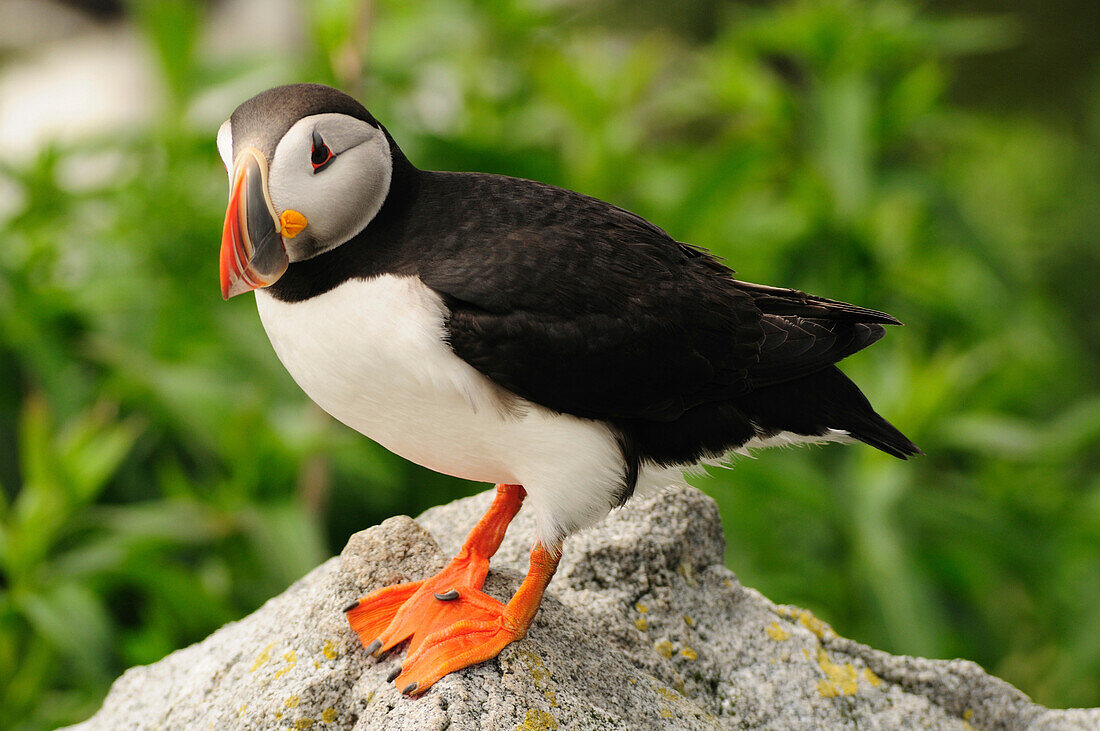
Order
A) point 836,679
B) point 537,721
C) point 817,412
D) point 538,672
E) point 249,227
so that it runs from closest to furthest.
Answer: point 249,227
point 537,721
point 538,672
point 817,412
point 836,679

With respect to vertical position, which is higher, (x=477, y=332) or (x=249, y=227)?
(x=249, y=227)

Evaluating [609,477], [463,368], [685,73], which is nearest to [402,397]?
[463,368]

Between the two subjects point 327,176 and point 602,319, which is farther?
point 602,319

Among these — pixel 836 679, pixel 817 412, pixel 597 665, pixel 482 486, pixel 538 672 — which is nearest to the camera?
pixel 538 672

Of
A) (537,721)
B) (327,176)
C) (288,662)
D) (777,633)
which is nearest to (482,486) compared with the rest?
(777,633)

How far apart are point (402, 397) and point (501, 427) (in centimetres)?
22

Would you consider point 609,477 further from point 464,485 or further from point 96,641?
point 464,485

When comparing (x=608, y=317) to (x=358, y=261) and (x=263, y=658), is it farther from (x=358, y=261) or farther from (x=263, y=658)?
(x=263, y=658)

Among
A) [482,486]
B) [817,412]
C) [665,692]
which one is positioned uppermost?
[817,412]

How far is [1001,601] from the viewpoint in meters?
5.34

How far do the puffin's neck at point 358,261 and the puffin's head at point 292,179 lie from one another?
0.03 metres

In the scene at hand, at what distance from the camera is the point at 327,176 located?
2.12 metres

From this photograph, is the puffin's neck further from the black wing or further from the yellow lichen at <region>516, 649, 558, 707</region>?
the yellow lichen at <region>516, 649, 558, 707</region>

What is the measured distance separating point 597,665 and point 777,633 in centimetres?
66
